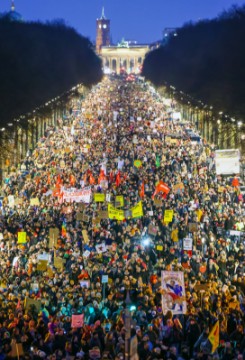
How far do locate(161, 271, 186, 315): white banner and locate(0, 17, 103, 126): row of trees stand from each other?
2802 cm

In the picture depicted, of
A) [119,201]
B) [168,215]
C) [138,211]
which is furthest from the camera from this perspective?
[119,201]

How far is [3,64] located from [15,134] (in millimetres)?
8601

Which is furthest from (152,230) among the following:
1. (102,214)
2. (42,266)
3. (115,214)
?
(42,266)

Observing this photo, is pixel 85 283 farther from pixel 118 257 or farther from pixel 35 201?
pixel 35 201

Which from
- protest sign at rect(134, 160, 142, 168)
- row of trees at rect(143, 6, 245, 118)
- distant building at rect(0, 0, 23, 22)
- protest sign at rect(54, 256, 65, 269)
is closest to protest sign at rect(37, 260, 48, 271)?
protest sign at rect(54, 256, 65, 269)

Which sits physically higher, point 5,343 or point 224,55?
point 224,55

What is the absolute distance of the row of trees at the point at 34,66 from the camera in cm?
5038

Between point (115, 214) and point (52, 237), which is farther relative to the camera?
point (115, 214)

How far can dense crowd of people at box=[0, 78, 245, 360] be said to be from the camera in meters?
14.0

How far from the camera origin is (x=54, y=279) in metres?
18.7

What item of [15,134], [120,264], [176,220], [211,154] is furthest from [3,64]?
[120,264]

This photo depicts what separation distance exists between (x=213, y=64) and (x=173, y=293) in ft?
175

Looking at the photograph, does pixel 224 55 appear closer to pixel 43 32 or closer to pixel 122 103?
pixel 122 103

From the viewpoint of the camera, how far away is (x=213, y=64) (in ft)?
219
